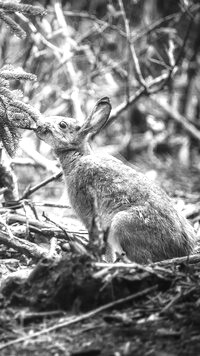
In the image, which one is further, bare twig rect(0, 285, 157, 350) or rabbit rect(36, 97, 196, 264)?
rabbit rect(36, 97, 196, 264)

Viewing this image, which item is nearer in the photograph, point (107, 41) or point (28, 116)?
point (28, 116)

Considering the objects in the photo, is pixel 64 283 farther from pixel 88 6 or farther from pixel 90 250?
pixel 88 6

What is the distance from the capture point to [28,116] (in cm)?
570

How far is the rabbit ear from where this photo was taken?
252 inches

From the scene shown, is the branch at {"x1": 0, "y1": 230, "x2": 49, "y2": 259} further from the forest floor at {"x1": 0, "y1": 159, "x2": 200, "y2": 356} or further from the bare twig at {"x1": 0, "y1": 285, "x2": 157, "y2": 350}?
the bare twig at {"x1": 0, "y1": 285, "x2": 157, "y2": 350}

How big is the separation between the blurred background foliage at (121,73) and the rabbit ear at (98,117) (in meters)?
2.83

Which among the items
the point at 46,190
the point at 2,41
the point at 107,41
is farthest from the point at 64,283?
the point at 107,41

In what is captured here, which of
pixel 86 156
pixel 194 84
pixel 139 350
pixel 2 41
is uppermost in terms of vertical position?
pixel 2 41

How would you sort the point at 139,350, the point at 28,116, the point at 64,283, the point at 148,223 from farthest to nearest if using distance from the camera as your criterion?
the point at 28,116 < the point at 148,223 < the point at 64,283 < the point at 139,350

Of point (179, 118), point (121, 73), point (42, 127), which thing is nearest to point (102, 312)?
point (42, 127)

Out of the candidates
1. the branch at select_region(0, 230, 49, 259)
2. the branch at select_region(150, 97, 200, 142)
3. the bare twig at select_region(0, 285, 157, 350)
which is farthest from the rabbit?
the branch at select_region(150, 97, 200, 142)

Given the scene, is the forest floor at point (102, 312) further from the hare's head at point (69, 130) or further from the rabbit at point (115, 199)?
the hare's head at point (69, 130)

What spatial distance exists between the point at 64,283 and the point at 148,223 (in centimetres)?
155

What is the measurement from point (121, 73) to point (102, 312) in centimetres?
794
